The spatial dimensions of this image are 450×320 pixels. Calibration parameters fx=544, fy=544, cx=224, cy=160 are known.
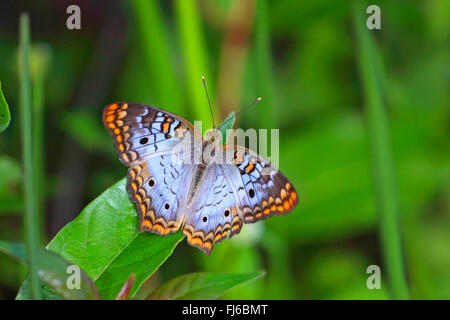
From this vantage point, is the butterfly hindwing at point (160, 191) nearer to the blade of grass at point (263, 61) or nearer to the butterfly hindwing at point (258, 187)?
the butterfly hindwing at point (258, 187)

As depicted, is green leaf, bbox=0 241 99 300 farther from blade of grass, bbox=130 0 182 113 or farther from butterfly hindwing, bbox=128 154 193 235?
blade of grass, bbox=130 0 182 113

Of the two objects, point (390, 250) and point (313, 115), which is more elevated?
point (313, 115)

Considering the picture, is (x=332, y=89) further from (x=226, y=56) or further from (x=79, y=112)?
(x=79, y=112)

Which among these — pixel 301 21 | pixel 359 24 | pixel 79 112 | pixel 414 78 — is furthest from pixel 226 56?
pixel 359 24

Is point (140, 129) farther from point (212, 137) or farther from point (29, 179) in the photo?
point (29, 179)
